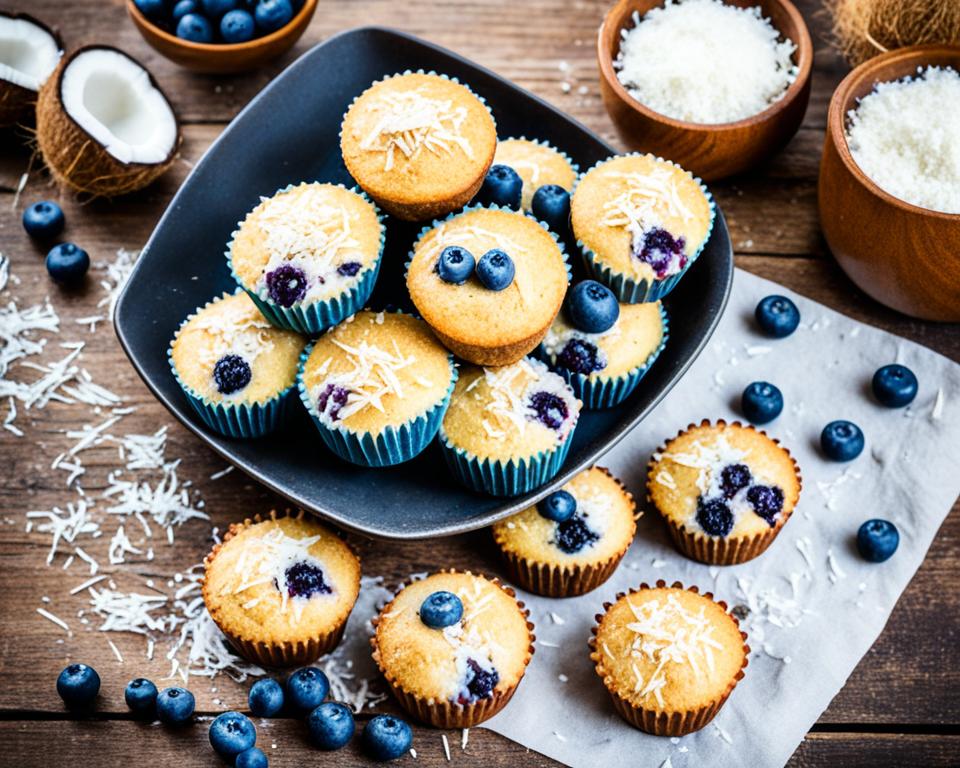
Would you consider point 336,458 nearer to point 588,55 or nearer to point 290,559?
point 290,559

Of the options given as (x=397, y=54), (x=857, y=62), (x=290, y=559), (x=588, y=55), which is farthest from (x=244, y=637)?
(x=857, y=62)

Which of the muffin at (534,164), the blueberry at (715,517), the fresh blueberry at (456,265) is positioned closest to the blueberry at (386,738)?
the blueberry at (715,517)

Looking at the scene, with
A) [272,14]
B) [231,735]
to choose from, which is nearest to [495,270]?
[231,735]

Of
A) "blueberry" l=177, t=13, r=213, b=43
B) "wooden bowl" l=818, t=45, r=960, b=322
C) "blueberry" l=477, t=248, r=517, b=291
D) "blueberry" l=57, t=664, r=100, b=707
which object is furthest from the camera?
"blueberry" l=177, t=13, r=213, b=43

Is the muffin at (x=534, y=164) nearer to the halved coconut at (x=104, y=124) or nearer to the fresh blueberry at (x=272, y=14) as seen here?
the fresh blueberry at (x=272, y=14)

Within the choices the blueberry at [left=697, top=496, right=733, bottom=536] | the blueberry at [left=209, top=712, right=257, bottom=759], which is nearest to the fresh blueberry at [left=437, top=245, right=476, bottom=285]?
the blueberry at [left=697, top=496, right=733, bottom=536]

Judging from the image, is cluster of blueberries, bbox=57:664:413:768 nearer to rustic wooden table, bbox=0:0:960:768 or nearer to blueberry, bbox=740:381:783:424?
rustic wooden table, bbox=0:0:960:768
